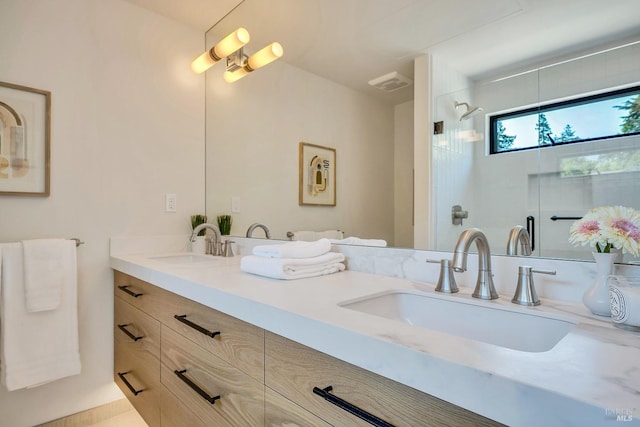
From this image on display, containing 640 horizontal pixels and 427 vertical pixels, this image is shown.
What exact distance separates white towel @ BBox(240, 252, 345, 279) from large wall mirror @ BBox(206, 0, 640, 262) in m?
0.19

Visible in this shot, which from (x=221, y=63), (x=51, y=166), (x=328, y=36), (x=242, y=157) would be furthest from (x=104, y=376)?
(x=328, y=36)

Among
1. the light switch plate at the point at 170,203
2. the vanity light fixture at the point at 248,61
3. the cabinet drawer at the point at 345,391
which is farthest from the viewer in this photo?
the light switch plate at the point at 170,203

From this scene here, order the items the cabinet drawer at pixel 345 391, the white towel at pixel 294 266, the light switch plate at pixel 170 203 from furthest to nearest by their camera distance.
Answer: the light switch plate at pixel 170 203
the white towel at pixel 294 266
the cabinet drawer at pixel 345 391

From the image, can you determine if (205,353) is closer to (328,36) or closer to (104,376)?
(104,376)

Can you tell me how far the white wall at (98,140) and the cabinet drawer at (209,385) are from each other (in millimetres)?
779

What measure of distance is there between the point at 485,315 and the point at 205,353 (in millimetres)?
806

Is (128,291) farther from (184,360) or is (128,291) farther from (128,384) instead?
(184,360)

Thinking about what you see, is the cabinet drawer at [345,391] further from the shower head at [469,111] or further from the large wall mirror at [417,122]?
the shower head at [469,111]

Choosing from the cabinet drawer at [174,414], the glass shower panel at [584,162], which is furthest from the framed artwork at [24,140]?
the glass shower panel at [584,162]

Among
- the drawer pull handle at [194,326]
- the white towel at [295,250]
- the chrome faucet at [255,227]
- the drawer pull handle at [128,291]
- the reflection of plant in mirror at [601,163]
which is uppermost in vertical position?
the reflection of plant in mirror at [601,163]

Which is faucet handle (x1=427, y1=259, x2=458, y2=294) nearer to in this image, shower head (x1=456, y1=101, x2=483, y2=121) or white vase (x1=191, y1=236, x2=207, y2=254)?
shower head (x1=456, y1=101, x2=483, y2=121)

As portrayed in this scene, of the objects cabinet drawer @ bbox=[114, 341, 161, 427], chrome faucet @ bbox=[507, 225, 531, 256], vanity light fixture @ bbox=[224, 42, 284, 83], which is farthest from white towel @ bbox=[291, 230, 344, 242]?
vanity light fixture @ bbox=[224, 42, 284, 83]

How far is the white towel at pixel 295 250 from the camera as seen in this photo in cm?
122

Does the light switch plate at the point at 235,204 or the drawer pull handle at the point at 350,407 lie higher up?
the light switch plate at the point at 235,204
